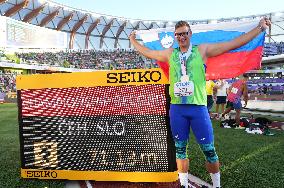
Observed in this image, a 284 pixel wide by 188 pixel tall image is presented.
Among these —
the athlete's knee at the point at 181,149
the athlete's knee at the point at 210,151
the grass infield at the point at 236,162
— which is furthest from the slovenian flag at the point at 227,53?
the grass infield at the point at 236,162

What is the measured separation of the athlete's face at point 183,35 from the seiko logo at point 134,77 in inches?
32.7

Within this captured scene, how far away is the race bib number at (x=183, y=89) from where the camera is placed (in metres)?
3.64

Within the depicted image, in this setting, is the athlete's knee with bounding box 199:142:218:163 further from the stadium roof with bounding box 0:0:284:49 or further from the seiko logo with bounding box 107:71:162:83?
the stadium roof with bounding box 0:0:284:49

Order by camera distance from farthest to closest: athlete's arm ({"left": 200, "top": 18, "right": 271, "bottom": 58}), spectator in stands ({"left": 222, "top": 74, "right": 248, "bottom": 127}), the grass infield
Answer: spectator in stands ({"left": 222, "top": 74, "right": 248, "bottom": 127})
the grass infield
athlete's arm ({"left": 200, "top": 18, "right": 271, "bottom": 58})

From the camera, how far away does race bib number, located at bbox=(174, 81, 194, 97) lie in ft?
11.9

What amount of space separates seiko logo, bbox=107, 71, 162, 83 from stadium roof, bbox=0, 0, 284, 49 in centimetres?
5622

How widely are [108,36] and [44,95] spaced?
74771 millimetres

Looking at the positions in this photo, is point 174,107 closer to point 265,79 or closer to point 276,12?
point 265,79

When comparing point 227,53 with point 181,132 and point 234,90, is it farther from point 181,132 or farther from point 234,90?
point 234,90

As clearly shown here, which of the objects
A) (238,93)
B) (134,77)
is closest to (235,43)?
(134,77)

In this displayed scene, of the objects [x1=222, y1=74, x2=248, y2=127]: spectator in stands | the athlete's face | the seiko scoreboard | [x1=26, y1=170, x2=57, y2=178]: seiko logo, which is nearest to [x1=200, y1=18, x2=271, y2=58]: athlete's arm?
the athlete's face

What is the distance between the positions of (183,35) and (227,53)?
1.54 meters

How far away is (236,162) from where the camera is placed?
543 centimetres

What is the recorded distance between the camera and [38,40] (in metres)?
54.9
